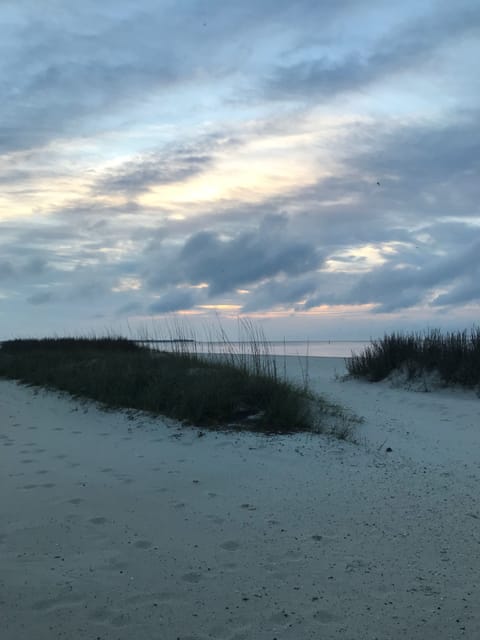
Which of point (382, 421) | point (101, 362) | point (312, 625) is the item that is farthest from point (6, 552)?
point (101, 362)

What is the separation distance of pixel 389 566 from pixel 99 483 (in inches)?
113

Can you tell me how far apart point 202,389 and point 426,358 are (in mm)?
6795

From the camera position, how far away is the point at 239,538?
3865 millimetres

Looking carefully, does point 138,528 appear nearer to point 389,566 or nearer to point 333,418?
point 389,566

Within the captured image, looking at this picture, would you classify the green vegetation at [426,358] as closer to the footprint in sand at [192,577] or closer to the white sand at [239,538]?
the white sand at [239,538]

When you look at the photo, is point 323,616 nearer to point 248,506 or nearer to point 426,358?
point 248,506

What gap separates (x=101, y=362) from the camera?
12969mm

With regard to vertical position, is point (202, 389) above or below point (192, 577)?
above

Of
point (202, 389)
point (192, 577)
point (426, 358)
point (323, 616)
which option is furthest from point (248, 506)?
point (426, 358)

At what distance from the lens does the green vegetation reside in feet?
38.9

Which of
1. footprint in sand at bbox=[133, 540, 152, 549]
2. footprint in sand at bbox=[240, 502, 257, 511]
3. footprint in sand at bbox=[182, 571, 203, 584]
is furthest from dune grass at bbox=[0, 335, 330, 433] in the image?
footprint in sand at bbox=[182, 571, 203, 584]

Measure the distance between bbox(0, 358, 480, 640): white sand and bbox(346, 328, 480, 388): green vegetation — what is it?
5.00 metres

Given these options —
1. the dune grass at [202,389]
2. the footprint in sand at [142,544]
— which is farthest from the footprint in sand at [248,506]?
the dune grass at [202,389]

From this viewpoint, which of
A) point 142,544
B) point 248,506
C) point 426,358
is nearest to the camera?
point 142,544
